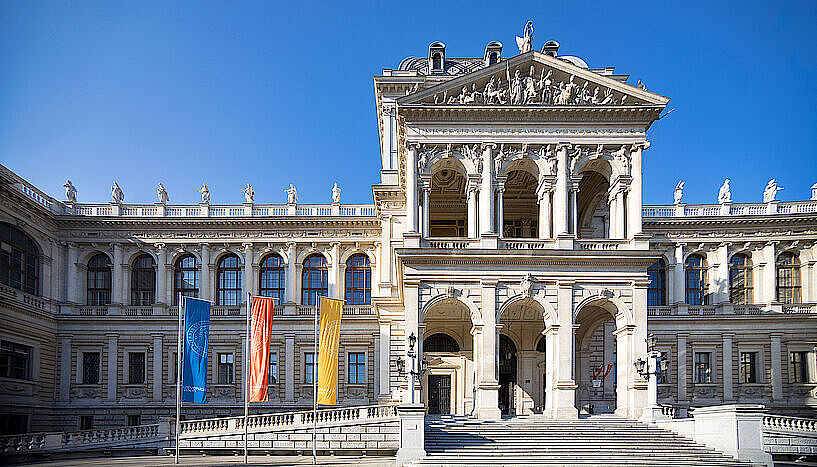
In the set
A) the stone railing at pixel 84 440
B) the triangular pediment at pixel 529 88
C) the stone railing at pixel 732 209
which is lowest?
the stone railing at pixel 84 440

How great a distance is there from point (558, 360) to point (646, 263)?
6.44m

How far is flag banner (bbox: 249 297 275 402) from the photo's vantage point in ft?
104

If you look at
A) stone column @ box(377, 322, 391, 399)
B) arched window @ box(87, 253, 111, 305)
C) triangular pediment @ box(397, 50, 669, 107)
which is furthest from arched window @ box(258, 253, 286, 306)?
triangular pediment @ box(397, 50, 669, 107)

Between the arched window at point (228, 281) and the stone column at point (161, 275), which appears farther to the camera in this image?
the arched window at point (228, 281)

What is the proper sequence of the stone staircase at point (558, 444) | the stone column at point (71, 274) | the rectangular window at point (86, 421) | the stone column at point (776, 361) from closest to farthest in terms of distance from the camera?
the stone staircase at point (558, 444)
the stone column at point (776, 361)
the rectangular window at point (86, 421)
the stone column at point (71, 274)

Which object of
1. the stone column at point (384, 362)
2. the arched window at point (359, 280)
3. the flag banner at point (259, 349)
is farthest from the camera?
the arched window at point (359, 280)

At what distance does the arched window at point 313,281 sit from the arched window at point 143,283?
1102 centimetres

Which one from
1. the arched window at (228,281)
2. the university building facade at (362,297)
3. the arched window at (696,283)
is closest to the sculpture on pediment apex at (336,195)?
the university building facade at (362,297)

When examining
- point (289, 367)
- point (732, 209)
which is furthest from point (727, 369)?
point (289, 367)

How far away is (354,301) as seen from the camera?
5259cm

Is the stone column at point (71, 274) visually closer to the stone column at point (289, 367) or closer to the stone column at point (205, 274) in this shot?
the stone column at point (205, 274)

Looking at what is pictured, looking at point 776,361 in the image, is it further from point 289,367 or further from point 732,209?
point 289,367

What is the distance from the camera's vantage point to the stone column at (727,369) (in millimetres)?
49719

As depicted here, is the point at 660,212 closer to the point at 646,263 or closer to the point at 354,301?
the point at 646,263
